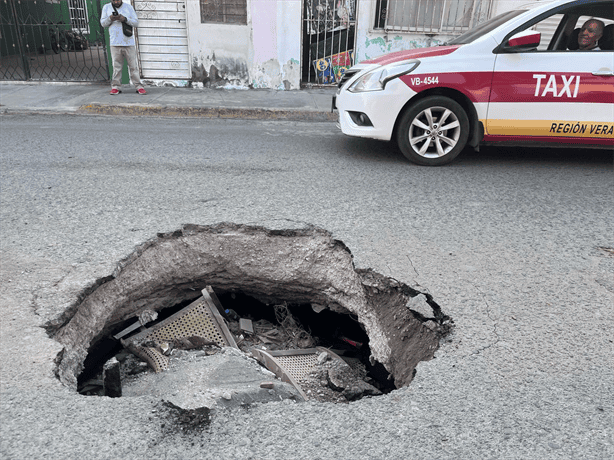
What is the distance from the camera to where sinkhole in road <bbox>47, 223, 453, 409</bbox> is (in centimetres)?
264

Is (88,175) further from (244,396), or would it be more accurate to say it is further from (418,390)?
(418,390)

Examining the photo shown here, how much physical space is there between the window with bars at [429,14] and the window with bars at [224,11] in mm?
2861

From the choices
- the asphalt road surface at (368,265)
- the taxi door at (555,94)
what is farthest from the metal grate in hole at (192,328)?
the taxi door at (555,94)

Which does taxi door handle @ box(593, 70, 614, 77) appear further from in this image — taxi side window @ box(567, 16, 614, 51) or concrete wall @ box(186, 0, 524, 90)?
concrete wall @ box(186, 0, 524, 90)

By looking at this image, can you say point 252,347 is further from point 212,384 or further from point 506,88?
point 506,88

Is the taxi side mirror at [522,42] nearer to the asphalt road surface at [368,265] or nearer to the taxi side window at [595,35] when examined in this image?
the taxi side window at [595,35]

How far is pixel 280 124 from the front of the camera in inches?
324

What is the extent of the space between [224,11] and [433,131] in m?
6.76

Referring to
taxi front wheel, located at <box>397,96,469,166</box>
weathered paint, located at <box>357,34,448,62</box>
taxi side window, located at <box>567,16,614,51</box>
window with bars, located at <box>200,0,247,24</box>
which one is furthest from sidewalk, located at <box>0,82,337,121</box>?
Result: taxi side window, located at <box>567,16,614,51</box>

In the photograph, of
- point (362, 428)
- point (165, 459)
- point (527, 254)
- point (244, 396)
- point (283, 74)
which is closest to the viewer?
point (165, 459)

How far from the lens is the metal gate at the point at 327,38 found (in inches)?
413

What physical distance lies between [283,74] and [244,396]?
9612 millimetres

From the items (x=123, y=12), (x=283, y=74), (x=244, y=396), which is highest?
(x=123, y=12)

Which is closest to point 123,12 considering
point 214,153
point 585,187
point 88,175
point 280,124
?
point 280,124
